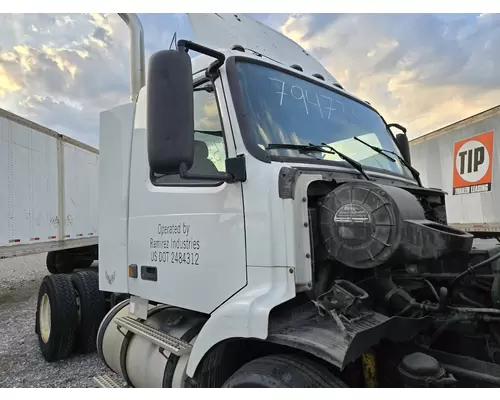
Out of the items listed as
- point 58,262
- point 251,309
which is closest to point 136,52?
point 251,309

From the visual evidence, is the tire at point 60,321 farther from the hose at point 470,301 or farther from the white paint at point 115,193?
the hose at point 470,301

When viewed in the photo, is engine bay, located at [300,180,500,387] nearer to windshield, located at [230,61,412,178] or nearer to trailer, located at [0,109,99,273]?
windshield, located at [230,61,412,178]

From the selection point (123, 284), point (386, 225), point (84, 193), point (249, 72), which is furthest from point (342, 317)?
point (84, 193)

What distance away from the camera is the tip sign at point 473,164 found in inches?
258

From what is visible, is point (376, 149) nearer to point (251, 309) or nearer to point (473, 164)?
point (251, 309)

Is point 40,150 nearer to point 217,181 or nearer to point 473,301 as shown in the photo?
point 217,181

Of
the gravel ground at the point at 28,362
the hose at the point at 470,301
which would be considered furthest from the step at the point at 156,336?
the hose at the point at 470,301

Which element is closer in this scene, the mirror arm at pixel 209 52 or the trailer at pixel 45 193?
the mirror arm at pixel 209 52

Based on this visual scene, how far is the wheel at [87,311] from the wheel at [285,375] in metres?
3.07

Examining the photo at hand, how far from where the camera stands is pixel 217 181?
2.26 meters

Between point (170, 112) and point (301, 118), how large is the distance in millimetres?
976

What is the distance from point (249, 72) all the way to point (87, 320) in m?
3.48

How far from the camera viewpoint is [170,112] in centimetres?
186

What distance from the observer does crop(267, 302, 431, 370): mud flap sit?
1.65 m
